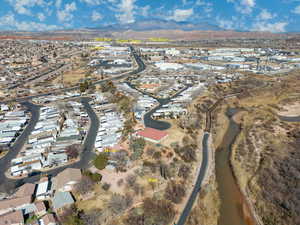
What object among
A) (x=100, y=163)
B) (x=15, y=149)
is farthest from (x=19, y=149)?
(x=100, y=163)

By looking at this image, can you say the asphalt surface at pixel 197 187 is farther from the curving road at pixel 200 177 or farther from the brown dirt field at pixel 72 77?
the brown dirt field at pixel 72 77

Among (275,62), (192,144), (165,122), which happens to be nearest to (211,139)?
(192,144)

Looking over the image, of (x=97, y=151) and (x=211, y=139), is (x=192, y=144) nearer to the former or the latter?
(x=211, y=139)

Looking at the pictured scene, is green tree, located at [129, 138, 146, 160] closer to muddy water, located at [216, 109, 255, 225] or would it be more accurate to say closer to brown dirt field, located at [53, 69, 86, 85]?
muddy water, located at [216, 109, 255, 225]

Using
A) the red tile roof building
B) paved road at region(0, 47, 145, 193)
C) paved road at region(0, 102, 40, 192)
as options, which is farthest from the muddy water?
paved road at region(0, 102, 40, 192)

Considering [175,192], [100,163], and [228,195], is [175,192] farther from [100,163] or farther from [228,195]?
[100,163]

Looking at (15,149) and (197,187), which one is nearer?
(197,187)
